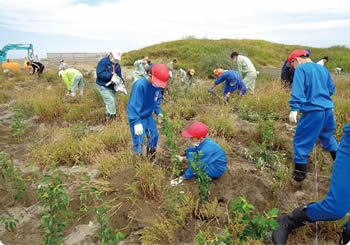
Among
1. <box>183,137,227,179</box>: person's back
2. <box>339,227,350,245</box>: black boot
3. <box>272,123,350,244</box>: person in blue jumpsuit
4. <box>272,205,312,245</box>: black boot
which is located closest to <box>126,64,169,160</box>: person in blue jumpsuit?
<box>183,137,227,179</box>: person's back

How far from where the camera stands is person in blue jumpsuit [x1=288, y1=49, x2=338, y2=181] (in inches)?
107

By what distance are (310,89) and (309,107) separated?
0.25 m

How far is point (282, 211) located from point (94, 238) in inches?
77.2

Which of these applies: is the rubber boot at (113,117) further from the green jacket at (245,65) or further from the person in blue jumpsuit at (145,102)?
the green jacket at (245,65)

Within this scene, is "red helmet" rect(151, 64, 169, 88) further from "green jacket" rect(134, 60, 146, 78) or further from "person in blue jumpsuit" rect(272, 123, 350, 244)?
"green jacket" rect(134, 60, 146, 78)

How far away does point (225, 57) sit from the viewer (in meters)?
11.0

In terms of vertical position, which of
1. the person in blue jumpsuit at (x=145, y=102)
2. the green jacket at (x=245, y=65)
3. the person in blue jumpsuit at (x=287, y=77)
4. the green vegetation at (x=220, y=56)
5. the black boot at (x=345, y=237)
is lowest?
the black boot at (x=345, y=237)

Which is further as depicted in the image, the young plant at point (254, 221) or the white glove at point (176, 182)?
the white glove at point (176, 182)

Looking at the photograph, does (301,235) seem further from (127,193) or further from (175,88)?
(175,88)

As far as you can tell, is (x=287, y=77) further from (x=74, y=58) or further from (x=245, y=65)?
Answer: (x=74, y=58)

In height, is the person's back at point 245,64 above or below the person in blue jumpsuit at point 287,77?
above

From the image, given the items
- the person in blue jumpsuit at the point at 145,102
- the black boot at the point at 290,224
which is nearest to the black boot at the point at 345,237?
the black boot at the point at 290,224

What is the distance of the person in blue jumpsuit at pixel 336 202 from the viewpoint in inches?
64.2

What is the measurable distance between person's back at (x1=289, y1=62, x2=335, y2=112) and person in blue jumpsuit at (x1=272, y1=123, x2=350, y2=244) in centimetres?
116
